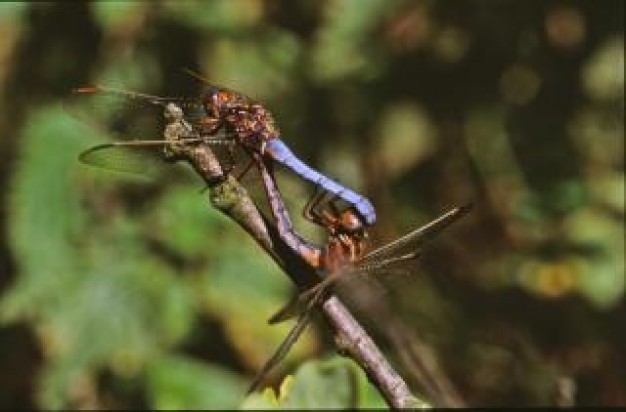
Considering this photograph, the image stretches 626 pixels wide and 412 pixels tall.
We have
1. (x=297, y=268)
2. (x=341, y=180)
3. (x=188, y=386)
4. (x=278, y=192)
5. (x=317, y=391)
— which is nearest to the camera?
(x=297, y=268)

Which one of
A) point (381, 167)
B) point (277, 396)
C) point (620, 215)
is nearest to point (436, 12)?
point (381, 167)

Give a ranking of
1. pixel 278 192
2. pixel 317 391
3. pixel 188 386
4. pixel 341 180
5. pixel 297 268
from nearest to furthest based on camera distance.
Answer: pixel 297 268 < pixel 278 192 < pixel 317 391 < pixel 188 386 < pixel 341 180

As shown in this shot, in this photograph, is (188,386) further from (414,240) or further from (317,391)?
(414,240)

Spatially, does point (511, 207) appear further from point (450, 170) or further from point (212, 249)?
point (212, 249)

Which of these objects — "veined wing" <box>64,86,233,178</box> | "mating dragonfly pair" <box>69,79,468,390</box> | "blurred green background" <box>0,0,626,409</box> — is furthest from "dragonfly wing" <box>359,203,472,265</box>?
"blurred green background" <box>0,0,626,409</box>

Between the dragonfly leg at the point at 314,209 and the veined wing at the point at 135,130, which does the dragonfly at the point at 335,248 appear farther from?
the veined wing at the point at 135,130

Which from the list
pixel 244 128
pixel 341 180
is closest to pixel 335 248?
pixel 244 128
